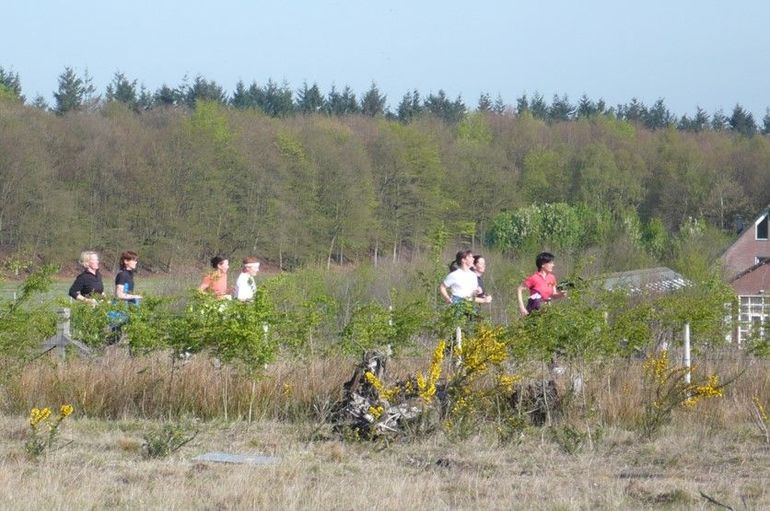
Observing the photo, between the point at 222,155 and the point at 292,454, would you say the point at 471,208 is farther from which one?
the point at 292,454

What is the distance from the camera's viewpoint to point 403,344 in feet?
37.2

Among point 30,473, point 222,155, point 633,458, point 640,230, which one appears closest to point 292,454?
point 30,473

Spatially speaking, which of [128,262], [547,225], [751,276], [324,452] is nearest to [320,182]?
[547,225]

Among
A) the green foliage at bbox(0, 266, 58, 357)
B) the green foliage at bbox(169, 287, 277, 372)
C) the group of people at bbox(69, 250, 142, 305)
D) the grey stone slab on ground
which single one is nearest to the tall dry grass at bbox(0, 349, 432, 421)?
the green foliage at bbox(169, 287, 277, 372)

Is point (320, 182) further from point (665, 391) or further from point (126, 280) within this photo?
point (665, 391)

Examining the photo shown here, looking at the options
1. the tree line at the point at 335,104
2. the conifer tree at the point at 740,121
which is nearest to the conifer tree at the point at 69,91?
the tree line at the point at 335,104

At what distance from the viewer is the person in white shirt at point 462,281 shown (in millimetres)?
13109

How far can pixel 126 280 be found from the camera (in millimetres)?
13664

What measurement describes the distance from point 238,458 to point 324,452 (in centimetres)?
65

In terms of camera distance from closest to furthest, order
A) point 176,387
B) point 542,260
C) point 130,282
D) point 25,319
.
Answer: point 176,387 → point 25,319 → point 542,260 → point 130,282

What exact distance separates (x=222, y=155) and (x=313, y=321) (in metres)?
47.6

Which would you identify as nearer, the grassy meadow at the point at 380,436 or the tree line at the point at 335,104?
the grassy meadow at the point at 380,436

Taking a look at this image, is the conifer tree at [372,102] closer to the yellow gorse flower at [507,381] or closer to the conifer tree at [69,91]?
the conifer tree at [69,91]

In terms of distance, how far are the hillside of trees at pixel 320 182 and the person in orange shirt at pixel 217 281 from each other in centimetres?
3035
